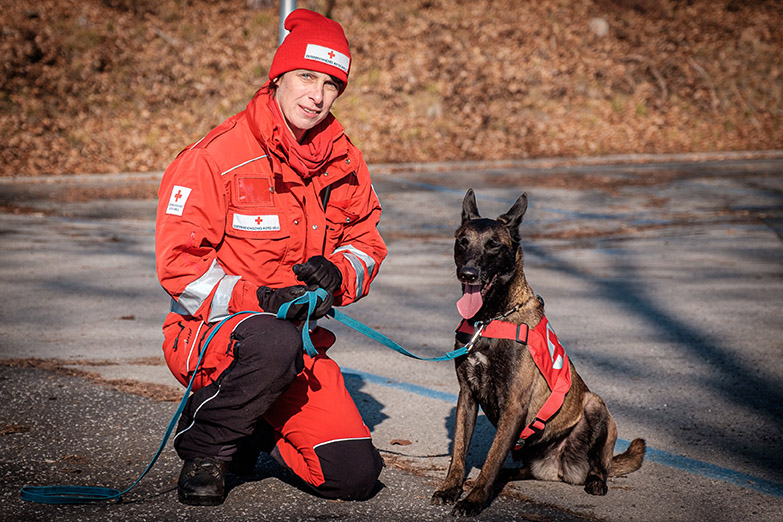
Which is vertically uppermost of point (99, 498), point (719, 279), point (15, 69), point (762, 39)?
point (762, 39)

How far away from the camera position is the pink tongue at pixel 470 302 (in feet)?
12.4

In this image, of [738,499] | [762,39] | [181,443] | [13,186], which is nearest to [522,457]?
[738,499]

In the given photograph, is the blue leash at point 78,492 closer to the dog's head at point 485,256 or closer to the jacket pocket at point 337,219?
the jacket pocket at point 337,219

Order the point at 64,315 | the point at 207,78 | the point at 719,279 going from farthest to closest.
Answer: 1. the point at 207,78
2. the point at 719,279
3. the point at 64,315

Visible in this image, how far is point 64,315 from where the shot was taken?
6.75 metres

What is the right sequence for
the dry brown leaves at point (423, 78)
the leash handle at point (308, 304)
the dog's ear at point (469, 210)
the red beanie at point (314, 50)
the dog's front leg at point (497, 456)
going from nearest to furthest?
the leash handle at point (308, 304)
the dog's front leg at point (497, 456)
the red beanie at point (314, 50)
the dog's ear at point (469, 210)
the dry brown leaves at point (423, 78)

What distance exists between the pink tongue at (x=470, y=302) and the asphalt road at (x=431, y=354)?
2.84 ft

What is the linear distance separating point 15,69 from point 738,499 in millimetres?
17332

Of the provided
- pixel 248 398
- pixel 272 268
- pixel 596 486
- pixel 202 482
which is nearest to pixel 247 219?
pixel 272 268

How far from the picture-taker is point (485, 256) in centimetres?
383

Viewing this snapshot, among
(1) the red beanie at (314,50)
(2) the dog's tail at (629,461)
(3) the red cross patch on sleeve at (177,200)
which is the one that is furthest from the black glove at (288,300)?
(2) the dog's tail at (629,461)

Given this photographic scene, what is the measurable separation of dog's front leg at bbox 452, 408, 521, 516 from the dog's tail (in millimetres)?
665

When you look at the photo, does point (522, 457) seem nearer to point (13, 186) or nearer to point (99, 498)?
point (99, 498)

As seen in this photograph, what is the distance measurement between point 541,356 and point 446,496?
0.78 metres
